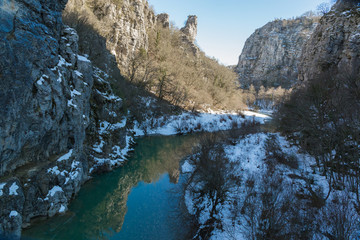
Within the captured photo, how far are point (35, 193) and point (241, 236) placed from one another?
8.93m

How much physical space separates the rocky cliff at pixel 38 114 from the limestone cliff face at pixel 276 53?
332ft

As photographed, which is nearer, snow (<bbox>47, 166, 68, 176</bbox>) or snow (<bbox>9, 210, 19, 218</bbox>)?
snow (<bbox>9, 210, 19, 218</bbox>)

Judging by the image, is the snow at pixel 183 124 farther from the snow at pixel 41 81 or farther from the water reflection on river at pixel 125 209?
the snow at pixel 41 81

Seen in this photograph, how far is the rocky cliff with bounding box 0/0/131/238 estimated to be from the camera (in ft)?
20.1

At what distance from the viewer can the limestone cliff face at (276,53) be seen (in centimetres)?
9431

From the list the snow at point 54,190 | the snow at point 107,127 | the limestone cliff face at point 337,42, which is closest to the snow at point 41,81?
the snow at point 54,190

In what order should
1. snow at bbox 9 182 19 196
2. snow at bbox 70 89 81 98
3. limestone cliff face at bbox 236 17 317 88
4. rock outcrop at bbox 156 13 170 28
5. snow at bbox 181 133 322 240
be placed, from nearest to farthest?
snow at bbox 9 182 19 196, snow at bbox 181 133 322 240, snow at bbox 70 89 81 98, rock outcrop at bbox 156 13 170 28, limestone cliff face at bbox 236 17 317 88

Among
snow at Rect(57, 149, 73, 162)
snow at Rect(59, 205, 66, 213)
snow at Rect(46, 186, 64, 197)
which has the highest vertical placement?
snow at Rect(57, 149, 73, 162)

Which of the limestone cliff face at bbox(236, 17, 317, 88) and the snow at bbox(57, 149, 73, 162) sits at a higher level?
the limestone cliff face at bbox(236, 17, 317, 88)

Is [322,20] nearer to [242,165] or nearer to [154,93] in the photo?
[242,165]

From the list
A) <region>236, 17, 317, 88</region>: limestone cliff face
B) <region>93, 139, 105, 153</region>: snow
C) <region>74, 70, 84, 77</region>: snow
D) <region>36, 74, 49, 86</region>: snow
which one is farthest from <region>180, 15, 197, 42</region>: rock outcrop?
<region>36, 74, 49, 86</region>: snow

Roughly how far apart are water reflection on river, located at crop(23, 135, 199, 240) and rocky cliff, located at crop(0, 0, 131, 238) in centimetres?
85

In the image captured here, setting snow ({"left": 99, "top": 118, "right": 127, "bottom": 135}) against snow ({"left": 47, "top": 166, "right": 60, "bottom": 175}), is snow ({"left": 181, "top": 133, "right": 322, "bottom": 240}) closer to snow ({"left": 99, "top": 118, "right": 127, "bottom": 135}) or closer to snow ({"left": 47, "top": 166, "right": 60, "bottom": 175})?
snow ({"left": 47, "top": 166, "right": 60, "bottom": 175})

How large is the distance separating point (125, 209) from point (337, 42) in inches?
853
